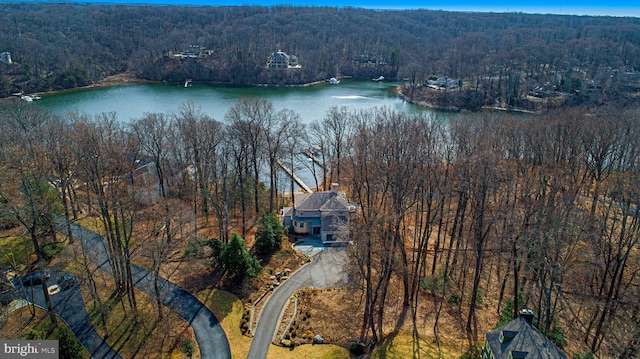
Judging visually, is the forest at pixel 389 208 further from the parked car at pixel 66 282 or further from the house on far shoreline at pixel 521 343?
the house on far shoreline at pixel 521 343

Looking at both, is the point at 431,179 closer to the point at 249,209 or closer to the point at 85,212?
the point at 249,209

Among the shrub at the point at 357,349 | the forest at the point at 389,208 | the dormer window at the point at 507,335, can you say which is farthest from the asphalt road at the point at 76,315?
the dormer window at the point at 507,335

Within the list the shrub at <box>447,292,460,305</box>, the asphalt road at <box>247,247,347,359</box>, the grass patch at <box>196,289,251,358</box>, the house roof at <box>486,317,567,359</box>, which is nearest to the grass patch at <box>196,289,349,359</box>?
the grass patch at <box>196,289,251,358</box>

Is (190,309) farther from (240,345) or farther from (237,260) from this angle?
(240,345)

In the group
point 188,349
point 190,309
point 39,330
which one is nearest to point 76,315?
point 39,330

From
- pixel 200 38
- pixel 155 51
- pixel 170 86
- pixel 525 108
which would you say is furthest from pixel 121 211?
pixel 200 38
